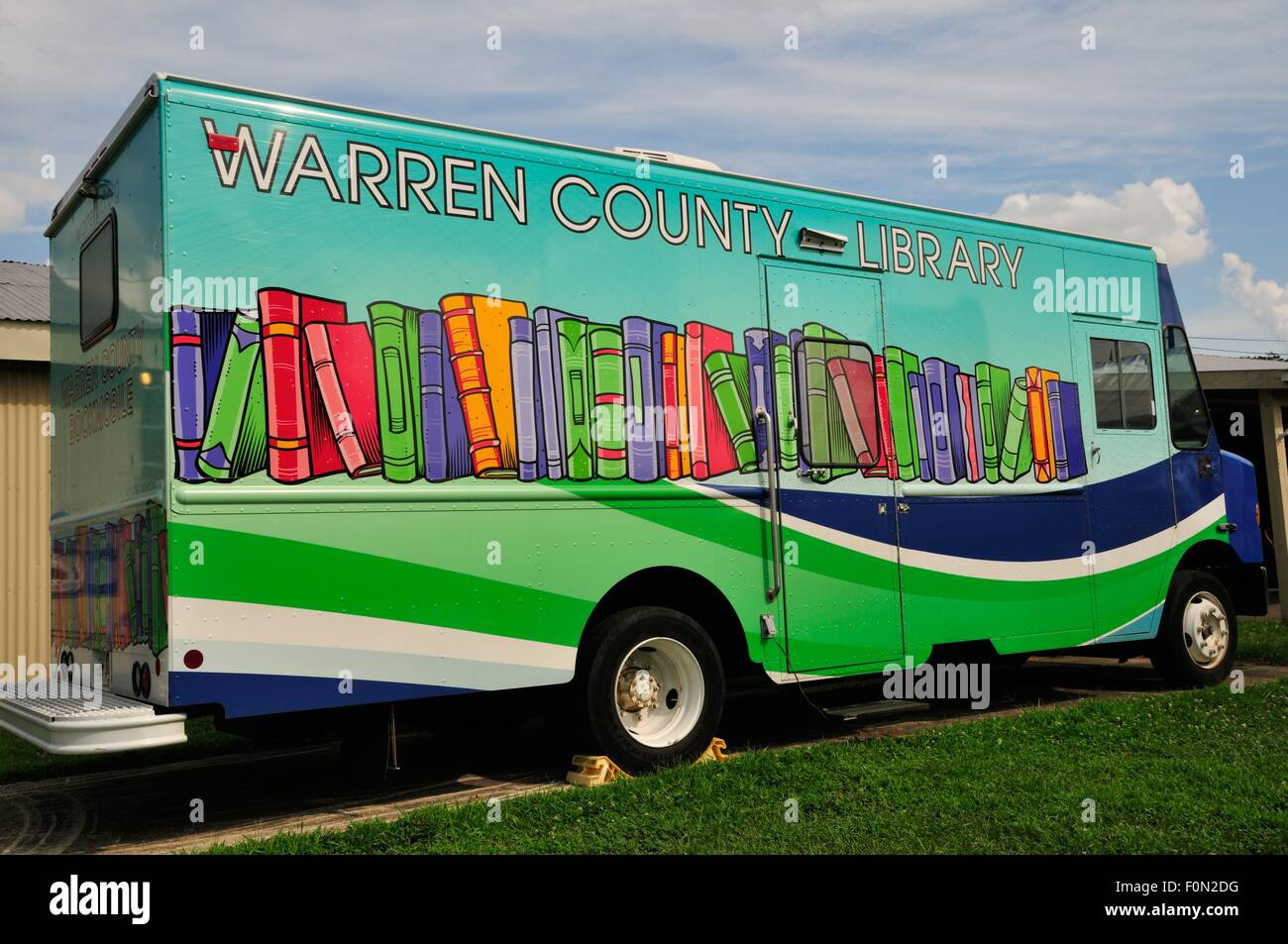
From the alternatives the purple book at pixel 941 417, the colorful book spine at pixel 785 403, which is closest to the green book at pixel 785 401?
the colorful book spine at pixel 785 403

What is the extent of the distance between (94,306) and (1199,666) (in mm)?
8542

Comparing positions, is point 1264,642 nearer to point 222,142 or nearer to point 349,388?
point 349,388

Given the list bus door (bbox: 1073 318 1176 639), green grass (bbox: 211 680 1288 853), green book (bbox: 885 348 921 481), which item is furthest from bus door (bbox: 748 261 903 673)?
bus door (bbox: 1073 318 1176 639)

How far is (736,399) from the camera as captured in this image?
7250 mm

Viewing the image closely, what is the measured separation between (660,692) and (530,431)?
1767 mm

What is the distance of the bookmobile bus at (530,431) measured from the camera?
219 inches

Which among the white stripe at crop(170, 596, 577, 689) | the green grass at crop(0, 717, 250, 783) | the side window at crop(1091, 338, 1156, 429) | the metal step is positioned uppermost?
the side window at crop(1091, 338, 1156, 429)

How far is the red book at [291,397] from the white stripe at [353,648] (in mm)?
679

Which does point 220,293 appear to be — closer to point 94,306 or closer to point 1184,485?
point 94,306

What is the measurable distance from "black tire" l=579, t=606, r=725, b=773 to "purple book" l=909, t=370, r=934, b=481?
2.05m

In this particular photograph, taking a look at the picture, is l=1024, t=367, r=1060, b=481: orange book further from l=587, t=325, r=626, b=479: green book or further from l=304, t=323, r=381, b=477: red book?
l=304, t=323, r=381, b=477: red book

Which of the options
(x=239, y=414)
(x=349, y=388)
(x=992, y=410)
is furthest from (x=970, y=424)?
(x=239, y=414)

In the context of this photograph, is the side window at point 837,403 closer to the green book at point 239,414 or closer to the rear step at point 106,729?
the green book at point 239,414

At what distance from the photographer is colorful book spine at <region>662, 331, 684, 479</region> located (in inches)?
273
